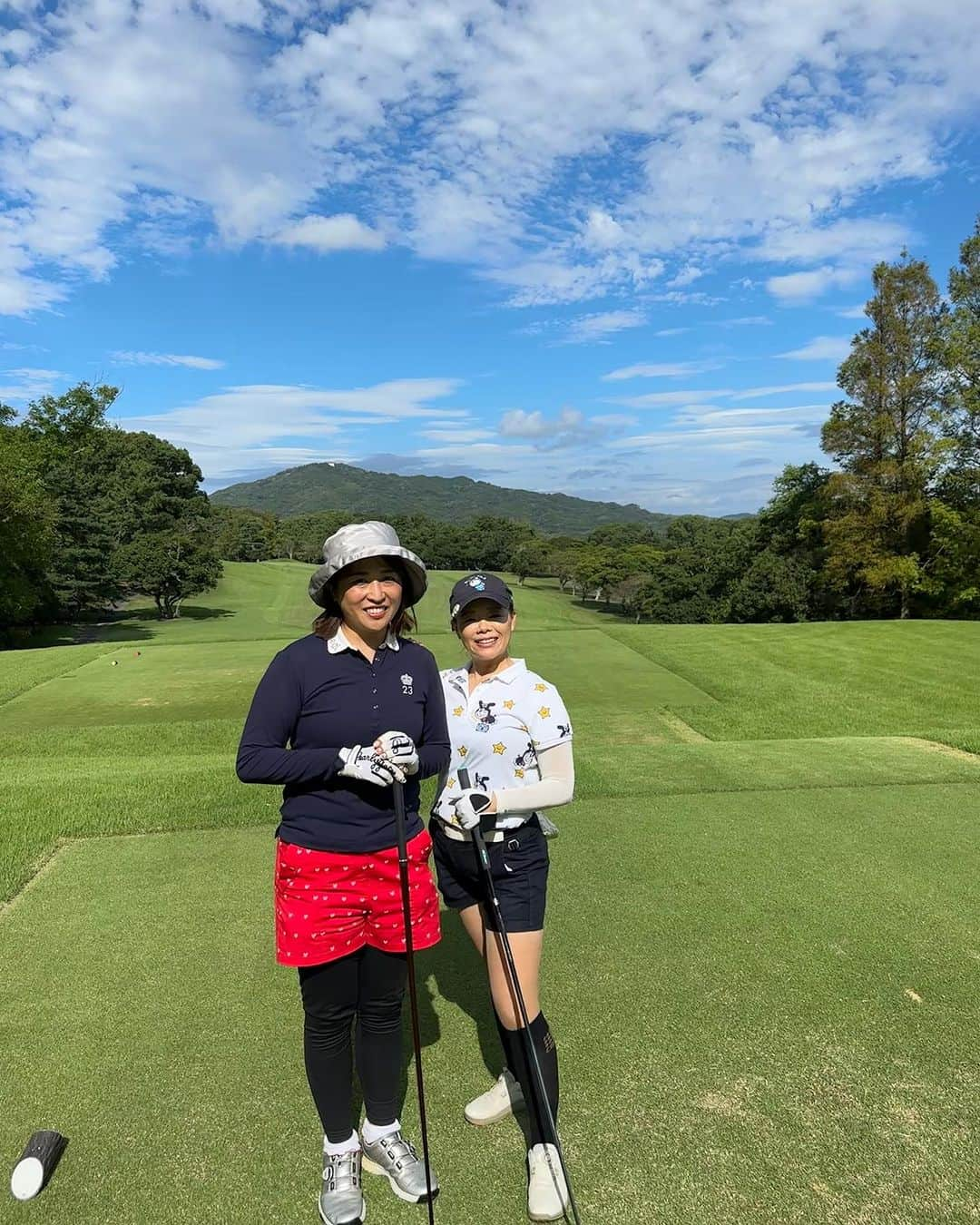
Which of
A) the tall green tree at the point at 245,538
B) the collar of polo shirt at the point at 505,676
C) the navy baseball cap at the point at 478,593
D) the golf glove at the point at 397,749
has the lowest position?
the golf glove at the point at 397,749

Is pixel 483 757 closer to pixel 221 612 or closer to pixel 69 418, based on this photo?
pixel 221 612

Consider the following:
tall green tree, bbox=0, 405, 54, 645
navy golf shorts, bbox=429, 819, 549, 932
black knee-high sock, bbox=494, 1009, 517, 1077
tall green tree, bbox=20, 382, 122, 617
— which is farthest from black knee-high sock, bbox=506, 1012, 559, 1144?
tall green tree, bbox=20, 382, 122, 617

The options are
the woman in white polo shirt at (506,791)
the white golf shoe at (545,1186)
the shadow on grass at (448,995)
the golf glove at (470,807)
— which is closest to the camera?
the white golf shoe at (545,1186)

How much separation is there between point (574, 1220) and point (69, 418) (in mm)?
53379

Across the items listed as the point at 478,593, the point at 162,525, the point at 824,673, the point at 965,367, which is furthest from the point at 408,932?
the point at 162,525

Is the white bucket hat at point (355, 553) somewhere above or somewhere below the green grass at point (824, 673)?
above

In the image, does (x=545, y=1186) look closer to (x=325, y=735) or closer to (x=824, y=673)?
(x=325, y=735)

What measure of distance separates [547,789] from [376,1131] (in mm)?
1292

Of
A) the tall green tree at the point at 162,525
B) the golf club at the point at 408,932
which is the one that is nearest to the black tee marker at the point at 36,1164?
the golf club at the point at 408,932

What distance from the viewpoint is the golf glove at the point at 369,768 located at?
7.05 ft

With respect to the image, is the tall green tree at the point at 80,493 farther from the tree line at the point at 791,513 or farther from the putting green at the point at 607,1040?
the putting green at the point at 607,1040

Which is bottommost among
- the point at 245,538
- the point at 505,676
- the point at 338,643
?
the point at 505,676

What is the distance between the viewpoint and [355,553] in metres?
2.26

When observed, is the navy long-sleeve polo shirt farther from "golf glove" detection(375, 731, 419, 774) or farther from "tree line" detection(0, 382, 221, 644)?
"tree line" detection(0, 382, 221, 644)
